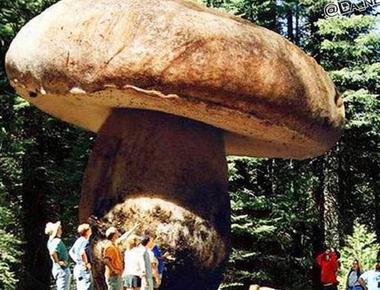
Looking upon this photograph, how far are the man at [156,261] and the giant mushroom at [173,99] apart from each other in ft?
0.57

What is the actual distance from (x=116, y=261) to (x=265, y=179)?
37.3ft

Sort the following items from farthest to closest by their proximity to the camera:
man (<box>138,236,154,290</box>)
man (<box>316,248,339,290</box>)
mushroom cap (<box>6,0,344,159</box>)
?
man (<box>316,248,339,290</box>), mushroom cap (<box>6,0,344,159</box>), man (<box>138,236,154,290</box>)

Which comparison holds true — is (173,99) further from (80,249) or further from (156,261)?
(80,249)

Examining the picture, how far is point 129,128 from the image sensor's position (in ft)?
28.3

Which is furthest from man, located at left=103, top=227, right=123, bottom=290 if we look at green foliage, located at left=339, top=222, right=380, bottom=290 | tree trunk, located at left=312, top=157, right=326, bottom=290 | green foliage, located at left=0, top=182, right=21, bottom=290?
tree trunk, located at left=312, top=157, right=326, bottom=290

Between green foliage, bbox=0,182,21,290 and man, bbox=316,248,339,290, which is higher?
green foliage, bbox=0,182,21,290

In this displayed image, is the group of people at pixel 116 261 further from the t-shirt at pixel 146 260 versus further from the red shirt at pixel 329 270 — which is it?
the red shirt at pixel 329 270

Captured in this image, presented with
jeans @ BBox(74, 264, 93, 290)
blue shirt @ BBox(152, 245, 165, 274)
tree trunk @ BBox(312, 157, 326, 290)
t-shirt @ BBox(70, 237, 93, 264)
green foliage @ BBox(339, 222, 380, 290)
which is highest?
tree trunk @ BBox(312, 157, 326, 290)

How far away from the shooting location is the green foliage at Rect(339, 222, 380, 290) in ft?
51.5

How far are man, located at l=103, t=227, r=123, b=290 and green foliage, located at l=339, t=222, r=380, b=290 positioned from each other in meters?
9.07

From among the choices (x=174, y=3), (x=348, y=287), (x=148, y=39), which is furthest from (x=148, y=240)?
(x=348, y=287)

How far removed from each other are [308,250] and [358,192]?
3795 millimetres

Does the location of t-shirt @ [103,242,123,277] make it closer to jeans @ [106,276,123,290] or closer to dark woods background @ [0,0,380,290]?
jeans @ [106,276,123,290]

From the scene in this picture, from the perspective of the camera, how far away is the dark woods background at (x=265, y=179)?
1531cm
